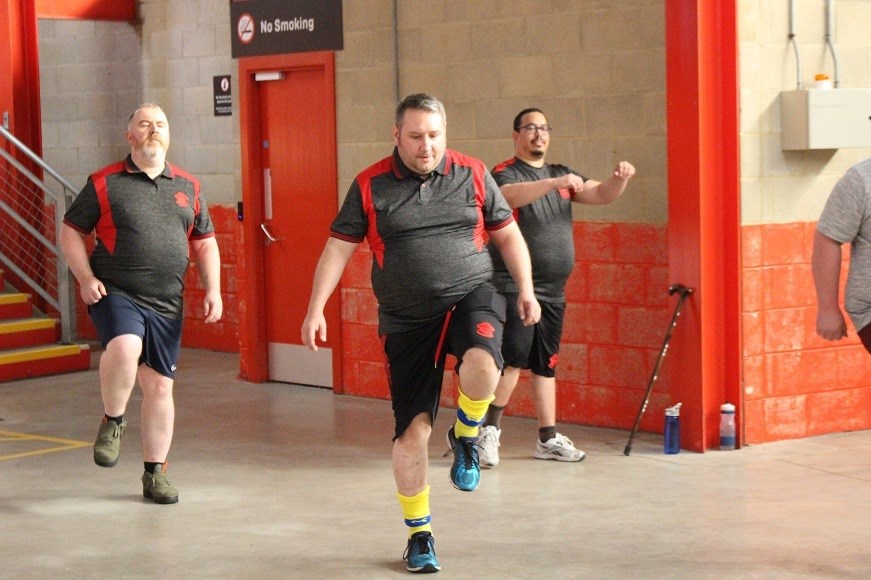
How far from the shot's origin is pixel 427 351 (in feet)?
16.7

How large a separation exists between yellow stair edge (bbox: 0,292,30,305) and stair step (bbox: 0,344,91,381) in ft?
1.79

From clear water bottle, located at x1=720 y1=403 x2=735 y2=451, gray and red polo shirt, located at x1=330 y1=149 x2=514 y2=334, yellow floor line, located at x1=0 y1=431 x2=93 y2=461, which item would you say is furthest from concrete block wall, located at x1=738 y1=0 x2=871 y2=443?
yellow floor line, located at x1=0 y1=431 x2=93 y2=461

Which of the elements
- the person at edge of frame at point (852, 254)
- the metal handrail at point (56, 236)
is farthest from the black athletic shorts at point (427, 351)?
the metal handrail at point (56, 236)

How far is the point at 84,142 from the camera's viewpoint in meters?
12.6

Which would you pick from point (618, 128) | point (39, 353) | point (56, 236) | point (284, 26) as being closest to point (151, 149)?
point (618, 128)

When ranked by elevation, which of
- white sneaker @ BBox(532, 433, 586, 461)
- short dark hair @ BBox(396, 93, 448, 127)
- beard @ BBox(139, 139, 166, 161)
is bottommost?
white sneaker @ BBox(532, 433, 586, 461)

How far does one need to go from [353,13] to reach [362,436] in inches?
114

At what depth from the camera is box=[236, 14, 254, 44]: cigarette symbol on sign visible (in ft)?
32.3

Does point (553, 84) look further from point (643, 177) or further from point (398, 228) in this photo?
point (398, 228)

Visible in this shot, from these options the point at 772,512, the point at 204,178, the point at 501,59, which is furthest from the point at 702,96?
the point at 204,178

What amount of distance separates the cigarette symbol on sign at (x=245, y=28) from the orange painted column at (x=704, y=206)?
367 cm

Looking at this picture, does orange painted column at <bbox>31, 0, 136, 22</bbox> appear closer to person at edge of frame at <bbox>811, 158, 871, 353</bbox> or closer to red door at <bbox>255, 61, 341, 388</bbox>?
red door at <bbox>255, 61, 341, 388</bbox>

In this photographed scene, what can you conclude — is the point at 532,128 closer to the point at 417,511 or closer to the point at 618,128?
the point at 618,128

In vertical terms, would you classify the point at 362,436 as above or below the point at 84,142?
below
